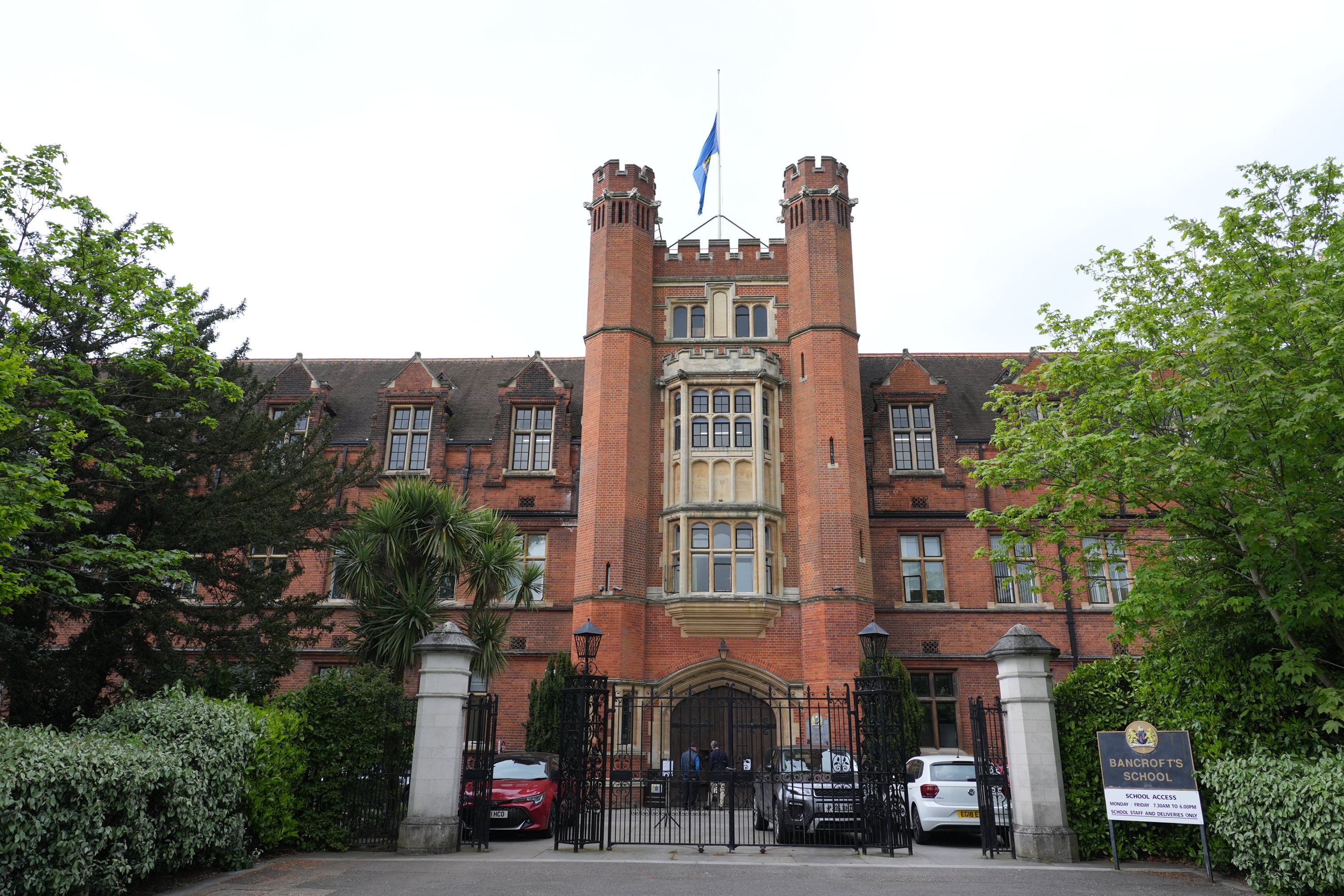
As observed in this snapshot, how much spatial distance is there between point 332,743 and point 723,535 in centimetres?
1170

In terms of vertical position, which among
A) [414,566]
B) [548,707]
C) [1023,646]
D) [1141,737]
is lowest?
[1141,737]

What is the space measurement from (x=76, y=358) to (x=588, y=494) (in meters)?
12.0

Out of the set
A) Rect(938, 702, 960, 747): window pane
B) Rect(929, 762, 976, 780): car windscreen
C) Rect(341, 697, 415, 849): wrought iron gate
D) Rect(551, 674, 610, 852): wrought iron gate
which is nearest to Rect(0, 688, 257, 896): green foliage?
Rect(341, 697, 415, 849): wrought iron gate

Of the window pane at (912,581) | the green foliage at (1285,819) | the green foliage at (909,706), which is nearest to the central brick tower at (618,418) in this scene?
the green foliage at (909,706)

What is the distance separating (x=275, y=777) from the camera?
11.5 m

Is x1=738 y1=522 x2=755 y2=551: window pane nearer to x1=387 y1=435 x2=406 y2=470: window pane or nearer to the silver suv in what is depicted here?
the silver suv

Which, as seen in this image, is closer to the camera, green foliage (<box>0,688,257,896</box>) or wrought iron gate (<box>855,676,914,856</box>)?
green foliage (<box>0,688,257,896</box>)

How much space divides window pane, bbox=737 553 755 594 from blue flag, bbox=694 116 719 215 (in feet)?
36.1

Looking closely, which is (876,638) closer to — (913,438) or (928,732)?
(928,732)

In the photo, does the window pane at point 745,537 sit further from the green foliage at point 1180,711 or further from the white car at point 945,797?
the green foliage at point 1180,711

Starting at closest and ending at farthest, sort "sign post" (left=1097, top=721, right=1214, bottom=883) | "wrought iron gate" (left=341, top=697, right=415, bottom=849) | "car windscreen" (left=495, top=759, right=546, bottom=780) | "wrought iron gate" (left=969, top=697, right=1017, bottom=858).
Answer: "sign post" (left=1097, top=721, right=1214, bottom=883), "wrought iron gate" (left=969, top=697, right=1017, bottom=858), "wrought iron gate" (left=341, top=697, right=415, bottom=849), "car windscreen" (left=495, top=759, right=546, bottom=780)

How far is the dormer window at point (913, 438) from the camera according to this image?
81.8 feet

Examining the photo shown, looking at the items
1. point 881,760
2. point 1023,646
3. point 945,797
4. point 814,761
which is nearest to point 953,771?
point 945,797

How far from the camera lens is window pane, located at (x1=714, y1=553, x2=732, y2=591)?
71.5ft
